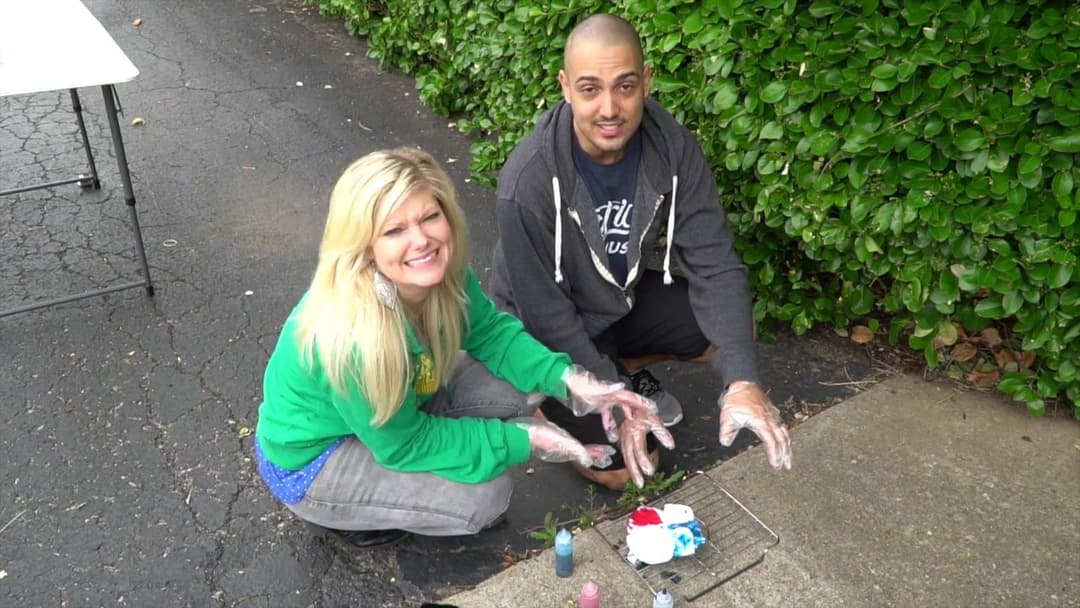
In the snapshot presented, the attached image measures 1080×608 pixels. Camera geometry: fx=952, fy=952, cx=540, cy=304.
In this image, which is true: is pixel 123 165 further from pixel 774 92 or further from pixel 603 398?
pixel 774 92

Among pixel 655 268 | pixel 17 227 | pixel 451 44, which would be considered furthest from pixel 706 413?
pixel 17 227

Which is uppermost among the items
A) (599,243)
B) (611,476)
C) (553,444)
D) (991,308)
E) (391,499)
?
(599,243)

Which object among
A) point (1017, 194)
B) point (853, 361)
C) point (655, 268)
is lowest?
point (853, 361)

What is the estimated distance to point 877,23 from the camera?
2.84 m

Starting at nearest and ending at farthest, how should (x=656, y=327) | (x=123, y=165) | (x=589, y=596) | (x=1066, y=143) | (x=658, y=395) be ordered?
(x=589, y=596) → (x=1066, y=143) → (x=656, y=327) → (x=658, y=395) → (x=123, y=165)

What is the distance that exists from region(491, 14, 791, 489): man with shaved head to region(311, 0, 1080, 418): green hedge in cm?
46

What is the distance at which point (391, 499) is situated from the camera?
2523mm

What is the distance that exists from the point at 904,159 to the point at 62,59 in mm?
2850

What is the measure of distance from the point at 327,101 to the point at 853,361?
3.66 metres

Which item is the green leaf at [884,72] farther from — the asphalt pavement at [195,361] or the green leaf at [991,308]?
the asphalt pavement at [195,361]

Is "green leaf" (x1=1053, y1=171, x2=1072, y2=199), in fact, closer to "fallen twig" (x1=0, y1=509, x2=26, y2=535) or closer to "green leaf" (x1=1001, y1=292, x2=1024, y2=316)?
"green leaf" (x1=1001, y1=292, x2=1024, y2=316)

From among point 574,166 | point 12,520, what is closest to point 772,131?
point 574,166

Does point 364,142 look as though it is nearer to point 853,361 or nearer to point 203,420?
point 203,420

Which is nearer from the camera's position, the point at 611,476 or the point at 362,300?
the point at 362,300
